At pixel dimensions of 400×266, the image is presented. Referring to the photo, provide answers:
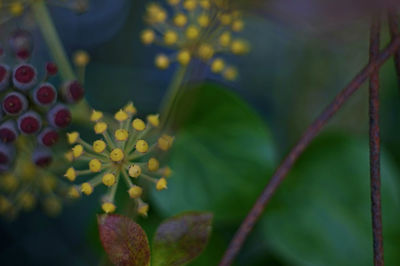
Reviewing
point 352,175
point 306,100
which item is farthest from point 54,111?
point 306,100

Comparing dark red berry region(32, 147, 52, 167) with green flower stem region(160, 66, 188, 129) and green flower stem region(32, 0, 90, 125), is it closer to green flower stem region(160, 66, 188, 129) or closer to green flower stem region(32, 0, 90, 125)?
green flower stem region(32, 0, 90, 125)

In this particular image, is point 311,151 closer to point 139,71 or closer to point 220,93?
point 220,93

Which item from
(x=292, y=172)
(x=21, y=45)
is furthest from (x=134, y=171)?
(x=292, y=172)

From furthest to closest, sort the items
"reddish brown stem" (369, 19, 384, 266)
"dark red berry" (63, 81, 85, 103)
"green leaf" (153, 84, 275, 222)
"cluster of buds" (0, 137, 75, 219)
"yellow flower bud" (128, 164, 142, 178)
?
"green leaf" (153, 84, 275, 222)
"cluster of buds" (0, 137, 75, 219)
"dark red berry" (63, 81, 85, 103)
"yellow flower bud" (128, 164, 142, 178)
"reddish brown stem" (369, 19, 384, 266)

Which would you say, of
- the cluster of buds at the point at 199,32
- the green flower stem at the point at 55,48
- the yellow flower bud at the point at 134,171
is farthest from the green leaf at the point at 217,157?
the yellow flower bud at the point at 134,171

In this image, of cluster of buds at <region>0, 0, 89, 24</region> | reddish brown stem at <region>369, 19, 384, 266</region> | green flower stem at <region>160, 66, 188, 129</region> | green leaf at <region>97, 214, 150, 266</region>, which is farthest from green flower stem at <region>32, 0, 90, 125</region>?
reddish brown stem at <region>369, 19, 384, 266</region>

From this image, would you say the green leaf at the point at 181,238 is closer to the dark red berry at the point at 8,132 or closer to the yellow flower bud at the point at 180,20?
the dark red berry at the point at 8,132
